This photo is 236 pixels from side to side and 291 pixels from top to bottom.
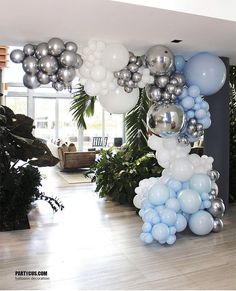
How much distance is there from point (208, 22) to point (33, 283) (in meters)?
2.76

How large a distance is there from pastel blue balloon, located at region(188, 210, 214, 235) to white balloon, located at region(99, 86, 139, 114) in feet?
4.87

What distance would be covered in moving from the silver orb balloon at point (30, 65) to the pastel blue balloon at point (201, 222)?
238 cm

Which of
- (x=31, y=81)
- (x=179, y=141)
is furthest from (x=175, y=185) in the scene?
(x=31, y=81)

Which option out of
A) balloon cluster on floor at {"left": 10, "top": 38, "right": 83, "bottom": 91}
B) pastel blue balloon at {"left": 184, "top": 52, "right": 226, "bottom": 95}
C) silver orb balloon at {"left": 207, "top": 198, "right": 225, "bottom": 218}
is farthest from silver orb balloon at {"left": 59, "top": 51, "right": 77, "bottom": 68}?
silver orb balloon at {"left": 207, "top": 198, "right": 225, "bottom": 218}

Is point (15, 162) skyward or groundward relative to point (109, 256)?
skyward

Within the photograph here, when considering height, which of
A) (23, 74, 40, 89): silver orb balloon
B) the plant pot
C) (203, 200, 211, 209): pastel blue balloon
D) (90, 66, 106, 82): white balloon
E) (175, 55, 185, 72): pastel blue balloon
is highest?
(175, 55, 185, 72): pastel blue balloon

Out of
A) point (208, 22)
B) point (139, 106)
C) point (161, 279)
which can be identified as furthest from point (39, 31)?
point (161, 279)

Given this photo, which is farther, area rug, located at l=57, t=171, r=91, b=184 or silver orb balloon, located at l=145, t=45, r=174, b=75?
area rug, located at l=57, t=171, r=91, b=184

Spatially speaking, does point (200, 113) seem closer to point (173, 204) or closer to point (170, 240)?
point (173, 204)

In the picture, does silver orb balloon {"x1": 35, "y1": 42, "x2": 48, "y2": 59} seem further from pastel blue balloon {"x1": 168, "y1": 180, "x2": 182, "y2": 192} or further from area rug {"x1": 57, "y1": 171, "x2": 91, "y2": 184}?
area rug {"x1": 57, "y1": 171, "x2": 91, "y2": 184}

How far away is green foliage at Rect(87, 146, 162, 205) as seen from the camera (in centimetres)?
517

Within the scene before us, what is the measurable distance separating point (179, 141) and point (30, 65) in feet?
6.01

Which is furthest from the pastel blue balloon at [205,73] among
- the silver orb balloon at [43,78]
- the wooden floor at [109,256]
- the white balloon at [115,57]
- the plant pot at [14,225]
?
the plant pot at [14,225]

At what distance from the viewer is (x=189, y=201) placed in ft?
11.6
